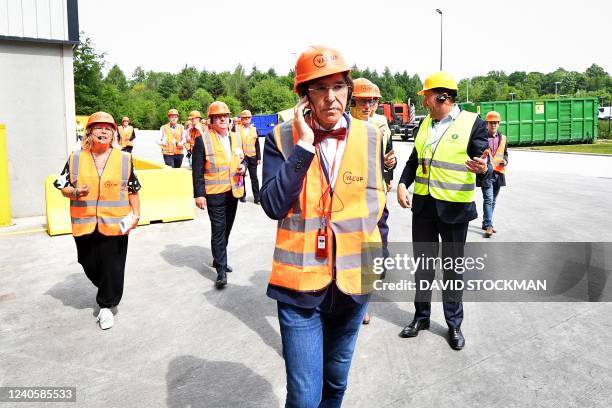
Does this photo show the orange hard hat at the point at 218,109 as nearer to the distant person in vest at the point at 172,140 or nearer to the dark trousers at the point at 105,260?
the dark trousers at the point at 105,260

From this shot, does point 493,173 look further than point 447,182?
Yes

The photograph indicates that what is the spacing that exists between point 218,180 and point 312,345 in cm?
408

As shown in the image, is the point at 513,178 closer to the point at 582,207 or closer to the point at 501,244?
the point at 582,207

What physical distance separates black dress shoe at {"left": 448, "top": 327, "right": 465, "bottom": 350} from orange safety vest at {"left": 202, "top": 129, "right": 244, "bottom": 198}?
3.05 meters

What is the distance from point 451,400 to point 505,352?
0.99m

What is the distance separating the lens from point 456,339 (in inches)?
172

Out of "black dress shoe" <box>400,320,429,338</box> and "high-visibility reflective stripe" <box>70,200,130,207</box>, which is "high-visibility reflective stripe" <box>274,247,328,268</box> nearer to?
"black dress shoe" <box>400,320,429,338</box>

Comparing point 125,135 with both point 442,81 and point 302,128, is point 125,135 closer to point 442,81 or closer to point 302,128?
point 442,81

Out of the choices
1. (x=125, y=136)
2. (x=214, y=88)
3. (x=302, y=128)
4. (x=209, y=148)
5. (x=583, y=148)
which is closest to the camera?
(x=302, y=128)

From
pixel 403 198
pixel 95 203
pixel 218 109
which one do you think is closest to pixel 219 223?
pixel 218 109

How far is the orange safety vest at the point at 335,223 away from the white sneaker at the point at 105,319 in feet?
9.92

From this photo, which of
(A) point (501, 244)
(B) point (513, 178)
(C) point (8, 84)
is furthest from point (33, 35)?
(B) point (513, 178)

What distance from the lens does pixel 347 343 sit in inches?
103

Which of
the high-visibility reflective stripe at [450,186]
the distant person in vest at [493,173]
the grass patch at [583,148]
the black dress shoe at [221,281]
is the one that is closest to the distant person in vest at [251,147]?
the distant person in vest at [493,173]
